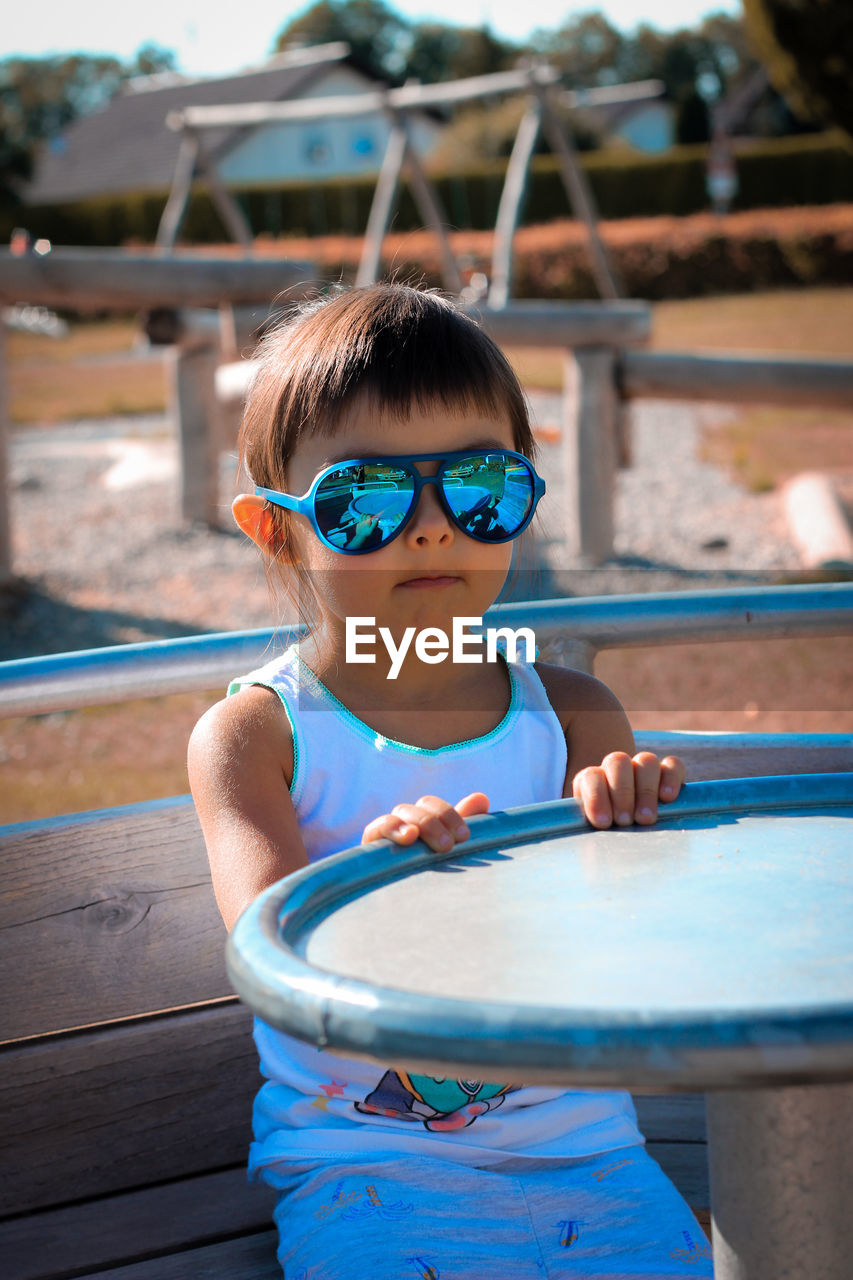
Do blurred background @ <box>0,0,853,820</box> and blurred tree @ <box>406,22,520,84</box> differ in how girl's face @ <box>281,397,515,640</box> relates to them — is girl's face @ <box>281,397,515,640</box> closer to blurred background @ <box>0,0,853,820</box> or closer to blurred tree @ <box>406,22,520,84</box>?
blurred background @ <box>0,0,853,820</box>

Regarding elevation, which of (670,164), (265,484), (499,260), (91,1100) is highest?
(670,164)

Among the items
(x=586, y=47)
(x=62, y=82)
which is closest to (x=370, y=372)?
(x=62, y=82)

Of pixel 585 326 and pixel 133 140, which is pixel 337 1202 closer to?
pixel 585 326

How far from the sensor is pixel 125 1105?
1.68 meters

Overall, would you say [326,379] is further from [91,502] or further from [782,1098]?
[91,502]

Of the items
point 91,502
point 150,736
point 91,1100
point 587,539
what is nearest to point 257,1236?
point 91,1100

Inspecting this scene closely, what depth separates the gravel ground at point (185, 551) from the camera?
21.4ft

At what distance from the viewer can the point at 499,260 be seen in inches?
385

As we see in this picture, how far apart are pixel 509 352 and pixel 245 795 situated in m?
9.09

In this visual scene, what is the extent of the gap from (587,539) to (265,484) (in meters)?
5.19

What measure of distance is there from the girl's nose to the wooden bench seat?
496 millimetres

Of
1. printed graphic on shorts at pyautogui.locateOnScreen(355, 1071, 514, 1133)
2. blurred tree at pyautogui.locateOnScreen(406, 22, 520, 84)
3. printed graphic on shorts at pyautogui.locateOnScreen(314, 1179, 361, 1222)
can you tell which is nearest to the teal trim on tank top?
printed graphic on shorts at pyautogui.locateOnScreen(355, 1071, 514, 1133)

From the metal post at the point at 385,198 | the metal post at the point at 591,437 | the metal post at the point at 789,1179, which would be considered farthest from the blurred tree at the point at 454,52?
the metal post at the point at 789,1179

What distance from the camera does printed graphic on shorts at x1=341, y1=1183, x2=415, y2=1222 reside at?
4.25 ft
